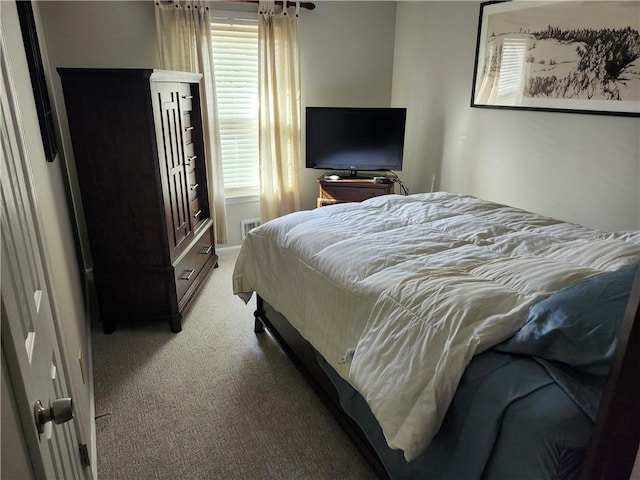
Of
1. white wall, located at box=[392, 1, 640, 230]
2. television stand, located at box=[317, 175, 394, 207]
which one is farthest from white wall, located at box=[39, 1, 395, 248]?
television stand, located at box=[317, 175, 394, 207]

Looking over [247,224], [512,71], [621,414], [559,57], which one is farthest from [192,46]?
[621,414]

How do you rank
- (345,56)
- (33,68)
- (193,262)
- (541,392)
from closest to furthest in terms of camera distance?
(541,392) < (33,68) < (193,262) < (345,56)

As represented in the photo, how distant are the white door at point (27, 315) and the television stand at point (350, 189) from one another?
2951mm

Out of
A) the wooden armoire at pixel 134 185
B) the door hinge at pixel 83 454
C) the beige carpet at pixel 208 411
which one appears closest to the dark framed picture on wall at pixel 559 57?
the wooden armoire at pixel 134 185

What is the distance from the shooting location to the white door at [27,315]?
0.73m

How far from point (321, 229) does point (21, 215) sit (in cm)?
137

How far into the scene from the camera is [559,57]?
2883mm

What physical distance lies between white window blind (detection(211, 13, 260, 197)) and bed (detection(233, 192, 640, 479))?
2001 millimetres

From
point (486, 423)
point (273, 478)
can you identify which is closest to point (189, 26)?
point (273, 478)

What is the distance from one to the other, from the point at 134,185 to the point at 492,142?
2655 mm

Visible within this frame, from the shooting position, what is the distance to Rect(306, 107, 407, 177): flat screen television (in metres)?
3.87

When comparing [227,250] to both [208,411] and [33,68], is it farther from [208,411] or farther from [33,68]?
[33,68]

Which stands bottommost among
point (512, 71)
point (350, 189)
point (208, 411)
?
point (208, 411)

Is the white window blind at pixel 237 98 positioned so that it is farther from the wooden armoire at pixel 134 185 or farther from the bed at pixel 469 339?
the bed at pixel 469 339
